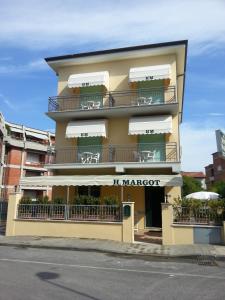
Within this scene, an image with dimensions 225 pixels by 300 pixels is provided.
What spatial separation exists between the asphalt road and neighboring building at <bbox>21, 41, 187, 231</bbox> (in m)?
8.15

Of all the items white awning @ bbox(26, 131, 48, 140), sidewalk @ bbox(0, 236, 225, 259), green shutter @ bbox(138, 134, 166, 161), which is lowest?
sidewalk @ bbox(0, 236, 225, 259)

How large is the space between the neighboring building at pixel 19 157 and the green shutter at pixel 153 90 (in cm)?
2861

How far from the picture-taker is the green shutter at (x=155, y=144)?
21.0 m

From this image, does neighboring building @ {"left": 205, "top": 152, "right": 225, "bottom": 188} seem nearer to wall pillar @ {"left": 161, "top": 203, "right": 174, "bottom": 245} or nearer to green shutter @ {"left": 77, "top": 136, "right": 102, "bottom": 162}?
green shutter @ {"left": 77, "top": 136, "right": 102, "bottom": 162}

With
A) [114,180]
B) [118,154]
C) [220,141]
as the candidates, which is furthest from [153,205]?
[220,141]

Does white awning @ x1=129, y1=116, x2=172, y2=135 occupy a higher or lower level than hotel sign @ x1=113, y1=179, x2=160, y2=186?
higher

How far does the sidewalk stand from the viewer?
42.8 feet

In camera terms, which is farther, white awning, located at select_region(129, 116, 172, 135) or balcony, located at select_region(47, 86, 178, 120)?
balcony, located at select_region(47, 86, 178, 120)

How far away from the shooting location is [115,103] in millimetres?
22594

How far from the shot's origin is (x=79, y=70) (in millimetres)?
23844

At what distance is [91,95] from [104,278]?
1659cm

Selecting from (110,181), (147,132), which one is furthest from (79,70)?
(110,181)

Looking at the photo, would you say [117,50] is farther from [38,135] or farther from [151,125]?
[38,135]

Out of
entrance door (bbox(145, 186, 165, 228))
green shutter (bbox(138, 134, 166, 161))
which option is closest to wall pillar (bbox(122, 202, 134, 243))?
entrance door (bbox(145, 186, 165, 228))
